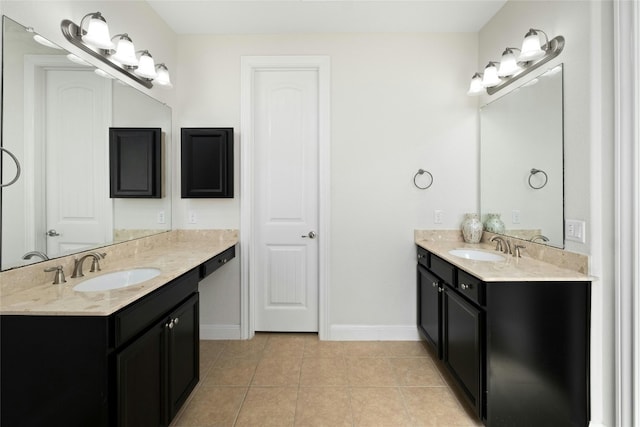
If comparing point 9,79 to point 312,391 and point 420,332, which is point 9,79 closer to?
point 312,391

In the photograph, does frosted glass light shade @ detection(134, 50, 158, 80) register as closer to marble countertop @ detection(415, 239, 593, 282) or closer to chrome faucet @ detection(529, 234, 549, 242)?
marble countertop @ detection(415, 239, 593, 282)

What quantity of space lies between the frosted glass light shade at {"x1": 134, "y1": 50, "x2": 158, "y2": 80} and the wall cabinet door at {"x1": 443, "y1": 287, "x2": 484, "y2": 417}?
256 cm

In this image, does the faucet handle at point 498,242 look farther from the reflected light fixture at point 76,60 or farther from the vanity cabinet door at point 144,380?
the reflected light fixture at point 76,60

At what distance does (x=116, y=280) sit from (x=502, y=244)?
8.34 feet

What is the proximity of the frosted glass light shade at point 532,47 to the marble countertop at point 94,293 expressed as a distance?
2427 mm

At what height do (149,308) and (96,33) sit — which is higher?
(96,33)

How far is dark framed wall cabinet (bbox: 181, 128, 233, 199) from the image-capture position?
2586 mm

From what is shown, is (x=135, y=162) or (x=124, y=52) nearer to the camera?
(x=124, y=52)

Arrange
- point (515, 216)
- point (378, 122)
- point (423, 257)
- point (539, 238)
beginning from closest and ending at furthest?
point (539, 238) → point (515, 216) → point (423, 257) → point (378, 122)

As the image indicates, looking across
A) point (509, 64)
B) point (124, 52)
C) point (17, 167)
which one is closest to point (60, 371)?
point (17, 167)

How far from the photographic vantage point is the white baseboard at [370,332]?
2.71 meters

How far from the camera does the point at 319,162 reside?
271cm

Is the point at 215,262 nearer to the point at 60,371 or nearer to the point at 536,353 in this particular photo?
the point at 60,371

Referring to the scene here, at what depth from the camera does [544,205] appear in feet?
6.25
